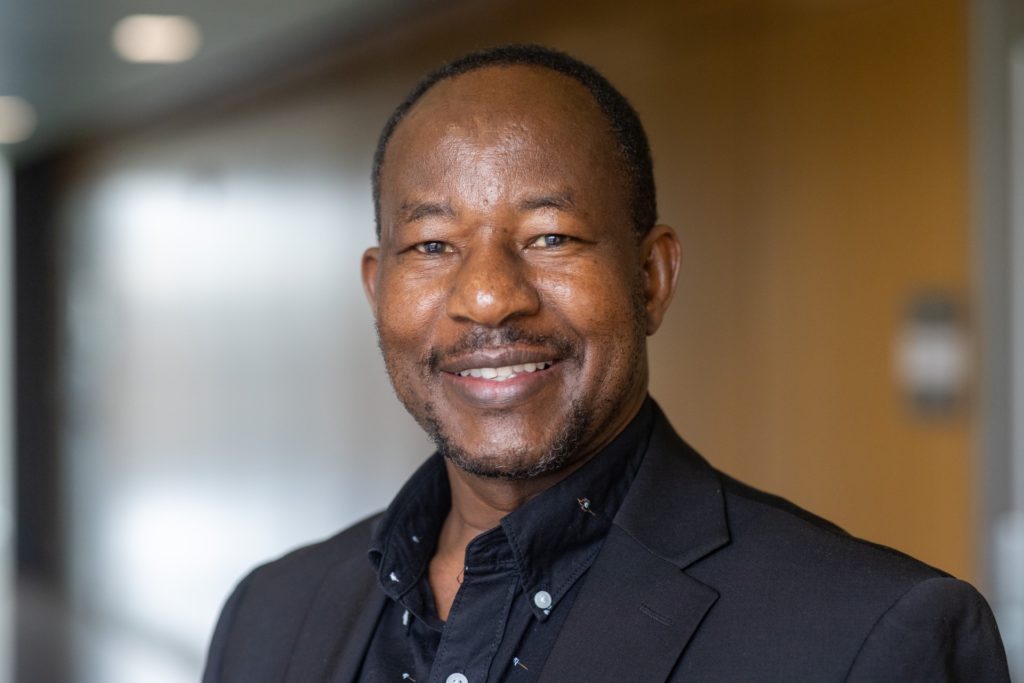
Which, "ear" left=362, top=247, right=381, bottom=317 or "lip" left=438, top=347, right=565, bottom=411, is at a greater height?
"ear" left=362, top=247, right=381, bottom=317

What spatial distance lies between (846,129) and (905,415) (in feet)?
2.74

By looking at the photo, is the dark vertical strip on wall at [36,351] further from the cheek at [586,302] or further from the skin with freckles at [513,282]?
the cheek at [586,302]

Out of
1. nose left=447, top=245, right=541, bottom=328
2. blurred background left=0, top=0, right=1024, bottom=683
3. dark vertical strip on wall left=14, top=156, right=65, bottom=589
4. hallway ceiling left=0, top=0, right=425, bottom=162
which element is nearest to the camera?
nose left=447, top=245, right=541, bottom=328

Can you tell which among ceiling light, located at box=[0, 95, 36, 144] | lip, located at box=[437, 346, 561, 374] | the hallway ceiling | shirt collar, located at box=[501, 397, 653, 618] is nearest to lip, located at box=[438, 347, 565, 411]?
lip, located at box=[437, 346, 561, 374]

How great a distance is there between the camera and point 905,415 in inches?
133

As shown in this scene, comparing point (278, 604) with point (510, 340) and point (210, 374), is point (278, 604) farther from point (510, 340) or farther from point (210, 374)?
point (210, 374)

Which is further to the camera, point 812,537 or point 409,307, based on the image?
point 409,307

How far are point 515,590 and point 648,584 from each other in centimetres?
15

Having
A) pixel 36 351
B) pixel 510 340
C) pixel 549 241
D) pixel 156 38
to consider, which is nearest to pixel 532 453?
pixel 510 340

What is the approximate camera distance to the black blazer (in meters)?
1.11

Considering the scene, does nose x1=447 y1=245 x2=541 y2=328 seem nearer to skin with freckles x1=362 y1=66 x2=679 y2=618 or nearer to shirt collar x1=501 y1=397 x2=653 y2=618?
skin with freckles x1=362 y1=66 x2=679 y2=618

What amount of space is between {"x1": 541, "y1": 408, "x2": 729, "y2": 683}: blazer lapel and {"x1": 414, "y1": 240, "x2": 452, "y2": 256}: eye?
31 cm

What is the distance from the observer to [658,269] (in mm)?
1459

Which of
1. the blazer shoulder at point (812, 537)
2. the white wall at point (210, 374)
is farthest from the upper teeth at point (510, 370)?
the white wall at point (210, 374)
